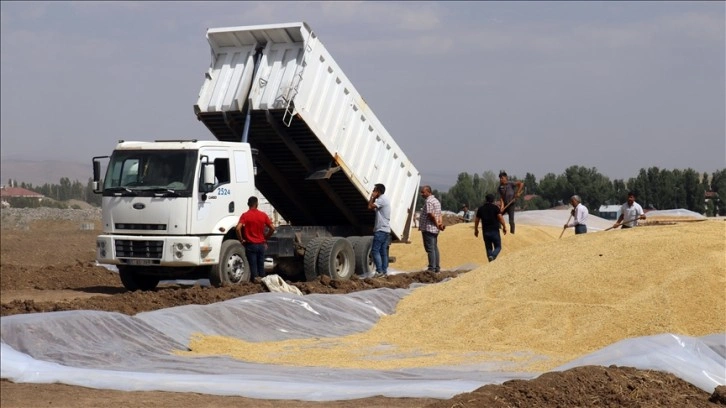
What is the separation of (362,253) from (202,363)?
8575mm

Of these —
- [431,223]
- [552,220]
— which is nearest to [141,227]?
[431,223]

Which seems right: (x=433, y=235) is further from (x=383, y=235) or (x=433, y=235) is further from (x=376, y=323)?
(x=376, y=323)

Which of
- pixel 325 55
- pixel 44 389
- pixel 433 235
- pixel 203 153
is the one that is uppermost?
pixel 325 55

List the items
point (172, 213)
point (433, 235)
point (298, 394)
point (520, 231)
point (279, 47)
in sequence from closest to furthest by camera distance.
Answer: point (298, 394) < point (172, 213) < point (279, 47) < point (433, 235) < point (520, 231)

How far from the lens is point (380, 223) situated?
17.6 m

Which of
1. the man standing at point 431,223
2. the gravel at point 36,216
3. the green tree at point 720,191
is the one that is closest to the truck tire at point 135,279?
the man standing at point 431,223

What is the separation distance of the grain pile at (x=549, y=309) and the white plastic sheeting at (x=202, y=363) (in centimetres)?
48

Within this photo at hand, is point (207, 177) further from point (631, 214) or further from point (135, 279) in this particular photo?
point (631, 214)

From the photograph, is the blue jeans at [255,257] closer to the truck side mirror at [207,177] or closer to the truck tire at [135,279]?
the truck side mirror at [207,177]

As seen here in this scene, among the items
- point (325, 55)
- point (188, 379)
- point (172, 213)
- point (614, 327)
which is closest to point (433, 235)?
point (325, 55)

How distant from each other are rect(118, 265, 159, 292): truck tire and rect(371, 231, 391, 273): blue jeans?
3.78 metres

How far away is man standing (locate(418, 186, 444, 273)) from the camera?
58.9 ft

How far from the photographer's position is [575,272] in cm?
1346

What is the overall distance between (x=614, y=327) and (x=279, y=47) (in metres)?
7.88
